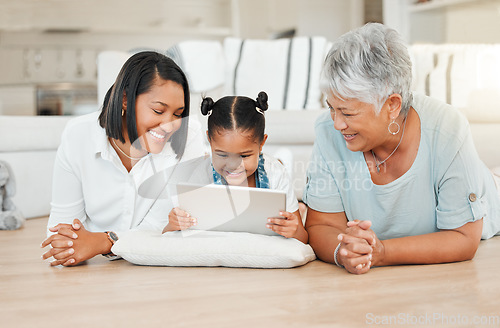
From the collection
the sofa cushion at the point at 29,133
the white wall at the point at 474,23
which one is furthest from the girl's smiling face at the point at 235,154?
the white wall at the point at 474,23

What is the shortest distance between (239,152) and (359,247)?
0.46 m

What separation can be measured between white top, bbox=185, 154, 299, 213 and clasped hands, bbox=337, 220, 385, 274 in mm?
320

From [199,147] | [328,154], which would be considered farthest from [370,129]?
[199,147]

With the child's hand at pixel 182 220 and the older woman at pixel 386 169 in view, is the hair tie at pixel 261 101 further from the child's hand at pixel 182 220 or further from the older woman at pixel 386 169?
the child's hand at pixel 182 220

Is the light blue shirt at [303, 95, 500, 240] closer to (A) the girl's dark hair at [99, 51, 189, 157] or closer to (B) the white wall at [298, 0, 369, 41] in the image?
(A) the girl's dark hair at [99, 51, 189, 157]

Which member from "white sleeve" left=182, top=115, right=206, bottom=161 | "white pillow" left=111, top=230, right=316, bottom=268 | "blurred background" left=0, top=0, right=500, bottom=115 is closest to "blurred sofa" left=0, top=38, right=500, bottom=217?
"white sleeve" left=182, top=115, right=206, bottom=161

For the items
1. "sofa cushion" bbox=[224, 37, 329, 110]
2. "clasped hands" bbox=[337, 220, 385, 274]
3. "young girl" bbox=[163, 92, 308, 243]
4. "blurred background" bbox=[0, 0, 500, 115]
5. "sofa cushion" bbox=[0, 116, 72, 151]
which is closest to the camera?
"clasped hands" bbox=[337, 220, 385, 274]

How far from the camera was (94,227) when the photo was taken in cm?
173

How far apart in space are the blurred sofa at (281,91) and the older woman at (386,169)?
4.07 ft

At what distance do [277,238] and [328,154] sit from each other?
0.27 meters

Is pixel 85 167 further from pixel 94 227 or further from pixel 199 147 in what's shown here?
pixel 199 147

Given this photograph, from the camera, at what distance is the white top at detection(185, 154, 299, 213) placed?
5.34ft

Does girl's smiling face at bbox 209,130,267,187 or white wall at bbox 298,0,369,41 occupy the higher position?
white wall at bbox 298,0,369,41

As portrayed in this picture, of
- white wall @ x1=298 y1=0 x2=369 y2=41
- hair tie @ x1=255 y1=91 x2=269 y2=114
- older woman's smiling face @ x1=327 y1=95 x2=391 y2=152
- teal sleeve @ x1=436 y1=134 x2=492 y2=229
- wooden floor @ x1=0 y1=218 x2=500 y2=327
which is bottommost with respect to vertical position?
wooden floor @ x1=0 y1=218 x2=500 y2=327
